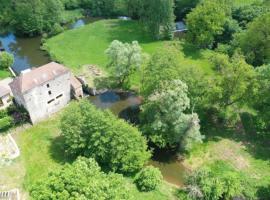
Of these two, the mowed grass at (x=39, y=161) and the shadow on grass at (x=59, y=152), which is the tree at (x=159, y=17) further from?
the shadow on grass at (x=59, y=152)

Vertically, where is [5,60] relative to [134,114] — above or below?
above

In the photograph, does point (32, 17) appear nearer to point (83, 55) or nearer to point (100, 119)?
point (83, 55)

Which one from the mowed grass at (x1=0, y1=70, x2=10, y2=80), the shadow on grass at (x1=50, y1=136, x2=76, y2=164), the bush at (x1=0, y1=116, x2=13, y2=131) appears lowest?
the shadow on grass at (x1=50, y1=136, x2=76, y2=164)

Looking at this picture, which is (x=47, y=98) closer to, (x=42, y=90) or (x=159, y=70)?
(x=42, y=90)

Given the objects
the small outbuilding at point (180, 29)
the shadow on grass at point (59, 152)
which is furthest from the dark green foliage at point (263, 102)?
the small outbuilding at point (180, 29)

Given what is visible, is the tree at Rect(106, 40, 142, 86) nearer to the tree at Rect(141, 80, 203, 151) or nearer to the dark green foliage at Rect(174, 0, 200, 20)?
the tree at Rect(141, 80, 203, 151)

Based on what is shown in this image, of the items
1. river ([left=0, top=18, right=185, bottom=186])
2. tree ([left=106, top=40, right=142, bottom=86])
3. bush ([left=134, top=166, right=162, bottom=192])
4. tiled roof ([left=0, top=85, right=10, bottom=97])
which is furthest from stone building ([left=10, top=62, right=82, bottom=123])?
bush ([left=134, top=166, right=162, bottom=192])

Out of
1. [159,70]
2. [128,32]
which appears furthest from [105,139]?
[128,32]
